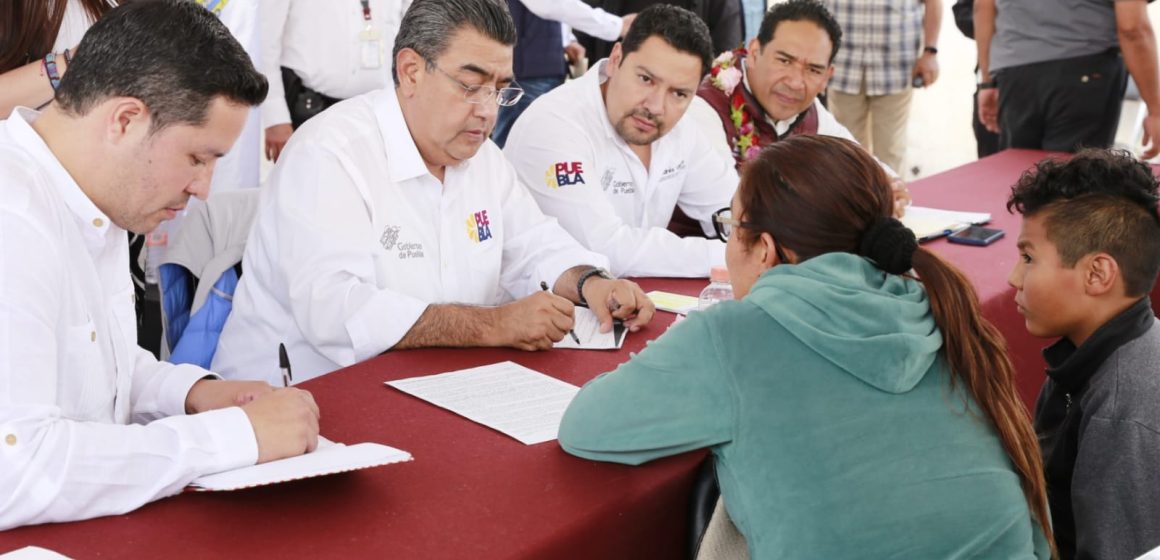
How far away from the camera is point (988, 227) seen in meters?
3.14

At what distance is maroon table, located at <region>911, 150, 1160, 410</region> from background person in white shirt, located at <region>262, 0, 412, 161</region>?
180 centimetres

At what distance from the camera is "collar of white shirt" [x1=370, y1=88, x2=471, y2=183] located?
2287 mm

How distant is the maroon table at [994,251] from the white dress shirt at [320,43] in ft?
5.91

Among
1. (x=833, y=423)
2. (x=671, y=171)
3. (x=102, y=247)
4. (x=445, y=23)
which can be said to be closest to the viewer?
(x=833, y=423)

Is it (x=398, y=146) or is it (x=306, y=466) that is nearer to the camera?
(x=306, y=466)

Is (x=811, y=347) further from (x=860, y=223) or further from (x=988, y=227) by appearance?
(x=988, y=227)

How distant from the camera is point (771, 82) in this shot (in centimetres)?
347

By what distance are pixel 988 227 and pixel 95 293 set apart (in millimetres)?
2434

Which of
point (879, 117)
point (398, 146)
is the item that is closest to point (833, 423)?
point (398, 146)

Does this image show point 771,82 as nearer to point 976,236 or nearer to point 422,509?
point 976,236

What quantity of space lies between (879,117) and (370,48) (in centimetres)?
308

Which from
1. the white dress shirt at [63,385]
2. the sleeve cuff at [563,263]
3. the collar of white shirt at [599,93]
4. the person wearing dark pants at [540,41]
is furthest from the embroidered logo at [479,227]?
the person wearing dark pants at [540,41]

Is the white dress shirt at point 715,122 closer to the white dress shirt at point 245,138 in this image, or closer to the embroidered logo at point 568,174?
the embroidered logo at point 568,174

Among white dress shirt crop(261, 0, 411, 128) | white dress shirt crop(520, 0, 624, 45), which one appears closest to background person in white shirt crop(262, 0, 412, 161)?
white dress shirt crop(261, 0, 411, 128)
